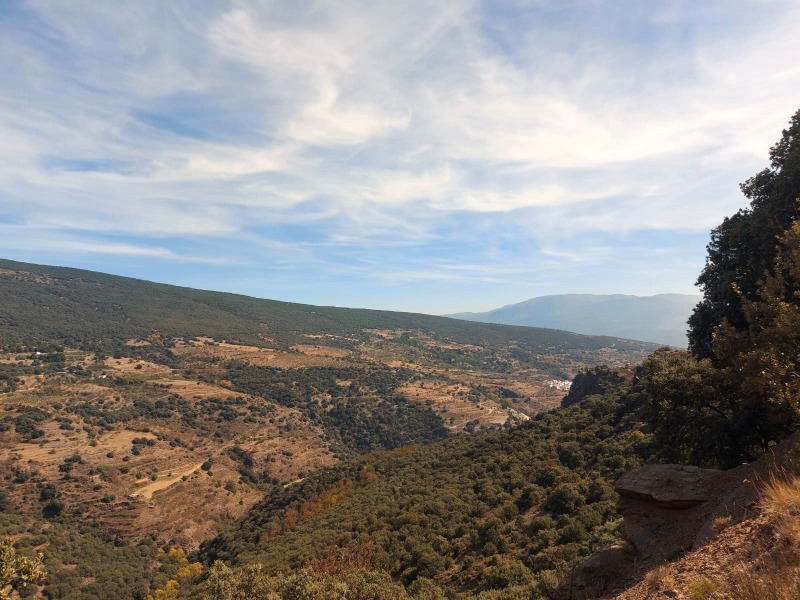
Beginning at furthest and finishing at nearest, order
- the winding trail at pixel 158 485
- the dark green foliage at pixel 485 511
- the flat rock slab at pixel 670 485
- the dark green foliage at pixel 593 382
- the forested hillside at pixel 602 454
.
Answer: the winding trail at pixel 158 485, the dark green foliage at pixel 593 382, the dark green foliage at pixel 485 511, the forested hillside at pixel 602 454, the flat rock slab at pixel 670 485

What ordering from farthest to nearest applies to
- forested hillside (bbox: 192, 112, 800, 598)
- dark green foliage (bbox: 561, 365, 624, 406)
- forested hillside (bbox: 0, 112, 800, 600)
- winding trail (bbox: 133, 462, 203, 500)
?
winding trail (bbox: 133, 462, 203, 500) → dark green foliage (bbox: 561, 365, 624, 406) → forested hillside (bbox: 0, 112, 800, 600) → forested hillside (bbox: 192, 112, 800, 598)

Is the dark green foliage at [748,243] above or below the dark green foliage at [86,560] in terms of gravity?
above

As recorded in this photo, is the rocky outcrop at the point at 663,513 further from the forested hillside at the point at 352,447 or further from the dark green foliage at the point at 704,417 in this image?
the dark green foliage at the point at 704,417

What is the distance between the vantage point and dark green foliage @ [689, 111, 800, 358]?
678 inches

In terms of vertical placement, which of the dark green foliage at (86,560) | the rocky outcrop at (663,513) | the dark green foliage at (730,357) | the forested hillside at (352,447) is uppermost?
the dark green foliage at (730,357)

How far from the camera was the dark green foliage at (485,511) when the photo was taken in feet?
69.1

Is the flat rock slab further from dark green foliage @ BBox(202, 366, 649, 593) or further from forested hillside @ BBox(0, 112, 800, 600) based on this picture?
dark green foliage @ BBox(202, 366, 649, 593)

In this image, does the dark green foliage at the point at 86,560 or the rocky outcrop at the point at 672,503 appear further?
the dark green foliage at the point at 86,560

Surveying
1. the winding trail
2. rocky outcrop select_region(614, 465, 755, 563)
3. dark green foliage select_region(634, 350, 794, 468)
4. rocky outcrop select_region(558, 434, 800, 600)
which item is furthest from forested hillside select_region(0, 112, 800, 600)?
rocky outcrop select_region(614, 465, 755, 563)

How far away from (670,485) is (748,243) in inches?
514

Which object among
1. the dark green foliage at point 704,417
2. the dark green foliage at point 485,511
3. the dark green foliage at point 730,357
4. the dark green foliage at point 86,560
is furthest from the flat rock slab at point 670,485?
the dark green foliage at point 86,560

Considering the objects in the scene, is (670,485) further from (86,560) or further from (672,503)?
(86,560)

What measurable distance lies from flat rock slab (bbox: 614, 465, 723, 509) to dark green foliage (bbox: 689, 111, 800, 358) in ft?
24.3

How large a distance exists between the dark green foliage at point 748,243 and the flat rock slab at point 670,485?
7.41 meters
